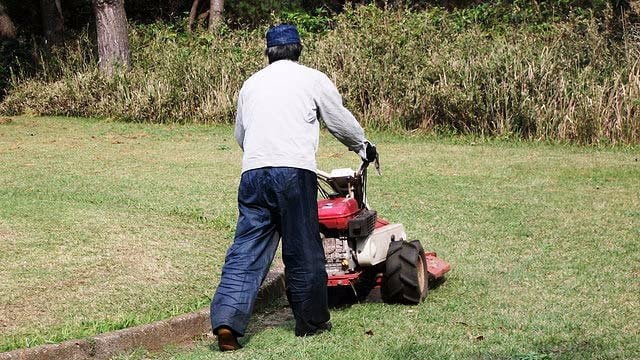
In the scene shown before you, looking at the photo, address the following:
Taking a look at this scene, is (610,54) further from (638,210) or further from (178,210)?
(178,210)

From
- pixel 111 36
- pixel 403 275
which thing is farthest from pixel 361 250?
pixel 111 36

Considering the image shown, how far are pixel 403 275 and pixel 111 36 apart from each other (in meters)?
16.2

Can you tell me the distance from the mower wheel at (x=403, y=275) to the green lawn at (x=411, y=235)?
0.10 metres

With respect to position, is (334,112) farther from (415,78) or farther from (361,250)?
(415,78)

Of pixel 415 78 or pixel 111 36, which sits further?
pixel 111 36

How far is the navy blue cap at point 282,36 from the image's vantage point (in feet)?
22.7

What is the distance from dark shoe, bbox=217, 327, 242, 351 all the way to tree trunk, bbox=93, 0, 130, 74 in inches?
623

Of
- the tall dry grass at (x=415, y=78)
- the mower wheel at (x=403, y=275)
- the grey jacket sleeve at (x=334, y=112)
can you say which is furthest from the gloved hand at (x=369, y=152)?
the tall dry grass at (x=415, y=78)

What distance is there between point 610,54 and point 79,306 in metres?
12.5

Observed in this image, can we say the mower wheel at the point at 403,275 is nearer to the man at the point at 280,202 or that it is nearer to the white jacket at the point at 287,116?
the man at the point at 280,202

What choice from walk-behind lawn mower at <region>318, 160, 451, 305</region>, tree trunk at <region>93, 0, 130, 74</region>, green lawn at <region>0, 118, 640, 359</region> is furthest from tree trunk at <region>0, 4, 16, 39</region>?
walk-behind lawn mower at <region>318, 160, 451, 305</region>

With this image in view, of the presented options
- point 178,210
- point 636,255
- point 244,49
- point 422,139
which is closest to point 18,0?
point 244,49

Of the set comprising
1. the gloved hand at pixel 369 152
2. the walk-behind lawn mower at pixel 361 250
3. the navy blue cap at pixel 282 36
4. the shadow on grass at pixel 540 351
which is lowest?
the shadow on grass at pixel 540 351

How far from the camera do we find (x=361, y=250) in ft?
23.8
